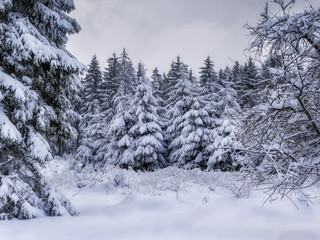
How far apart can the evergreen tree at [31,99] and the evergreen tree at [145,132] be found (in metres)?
11.8

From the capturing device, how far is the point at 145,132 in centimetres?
2011

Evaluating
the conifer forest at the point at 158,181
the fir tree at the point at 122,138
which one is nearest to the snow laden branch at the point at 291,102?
the conifer forest at the point at 158,181

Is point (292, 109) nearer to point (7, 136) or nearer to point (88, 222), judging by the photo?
point (88, 222)

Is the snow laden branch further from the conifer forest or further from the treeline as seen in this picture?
the treeline

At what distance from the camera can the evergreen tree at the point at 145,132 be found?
19.1 metres

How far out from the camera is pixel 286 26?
3465 mm

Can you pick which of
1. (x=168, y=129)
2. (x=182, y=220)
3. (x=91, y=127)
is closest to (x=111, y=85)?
(x=91, y=127)

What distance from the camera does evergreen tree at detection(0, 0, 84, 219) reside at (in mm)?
5555

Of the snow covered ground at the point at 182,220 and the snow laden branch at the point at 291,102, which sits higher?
the snow laden branch at the point at 291,102

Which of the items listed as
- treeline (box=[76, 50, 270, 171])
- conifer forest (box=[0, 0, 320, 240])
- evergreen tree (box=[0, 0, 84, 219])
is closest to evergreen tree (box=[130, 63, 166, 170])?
treeline (box=[76, 50, 270, 171])

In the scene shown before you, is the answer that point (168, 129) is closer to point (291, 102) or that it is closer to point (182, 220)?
point (182, 220)

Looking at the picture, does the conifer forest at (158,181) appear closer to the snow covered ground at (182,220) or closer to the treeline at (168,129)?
the snow covered ground at (182,220)

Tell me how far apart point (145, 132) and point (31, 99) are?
564 inches

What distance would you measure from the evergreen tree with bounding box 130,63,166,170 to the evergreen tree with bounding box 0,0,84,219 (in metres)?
11.8
